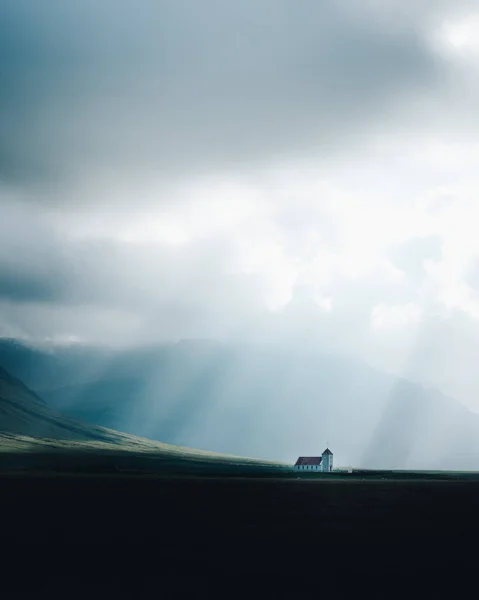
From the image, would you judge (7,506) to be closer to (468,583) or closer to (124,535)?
(124,535)

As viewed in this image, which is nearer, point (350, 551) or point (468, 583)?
point (468, 583)

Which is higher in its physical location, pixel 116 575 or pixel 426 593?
pixel 426 593

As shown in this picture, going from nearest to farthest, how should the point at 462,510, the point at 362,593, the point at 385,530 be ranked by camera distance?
the point at 362,593
the point at 385,530
the point at 462,510

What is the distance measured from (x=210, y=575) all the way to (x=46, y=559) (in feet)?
27.9

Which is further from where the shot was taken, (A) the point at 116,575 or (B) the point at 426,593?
(A) the point at 116,575

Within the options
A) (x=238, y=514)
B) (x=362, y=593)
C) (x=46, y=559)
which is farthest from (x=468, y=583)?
(x=238, y=514)

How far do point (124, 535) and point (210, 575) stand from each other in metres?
15.1

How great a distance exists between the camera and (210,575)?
2969cm

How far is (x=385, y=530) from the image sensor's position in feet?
161

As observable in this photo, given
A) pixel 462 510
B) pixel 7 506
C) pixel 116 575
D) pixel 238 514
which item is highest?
pixel 462 510

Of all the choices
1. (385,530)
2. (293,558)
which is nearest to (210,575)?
(293,558)

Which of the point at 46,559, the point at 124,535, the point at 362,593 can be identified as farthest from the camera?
the point at 124,535

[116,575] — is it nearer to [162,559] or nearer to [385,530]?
[162,559]

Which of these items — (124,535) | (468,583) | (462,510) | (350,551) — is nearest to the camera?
(468,583)
